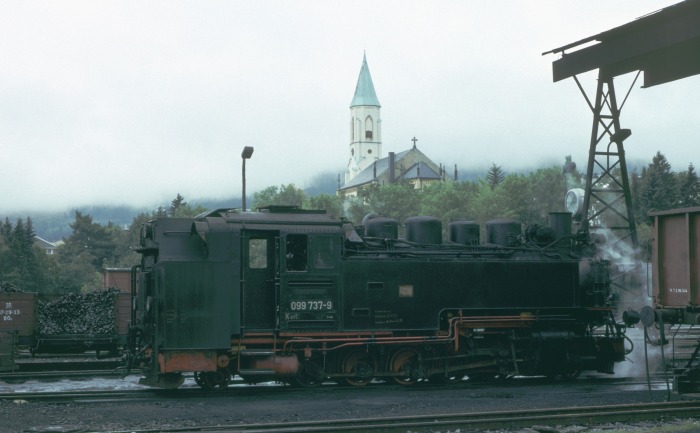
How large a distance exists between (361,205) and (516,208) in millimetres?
19820

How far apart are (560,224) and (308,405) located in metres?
7.99

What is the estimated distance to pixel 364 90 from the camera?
18550cm

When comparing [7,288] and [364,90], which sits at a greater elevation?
[364,90]

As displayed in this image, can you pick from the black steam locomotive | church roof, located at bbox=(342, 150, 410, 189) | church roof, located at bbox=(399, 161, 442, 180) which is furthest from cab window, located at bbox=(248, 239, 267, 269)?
church roof, located at bbox=(342, 150, 410, 189)

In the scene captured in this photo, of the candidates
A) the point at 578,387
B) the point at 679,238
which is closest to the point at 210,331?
the point at 578,387

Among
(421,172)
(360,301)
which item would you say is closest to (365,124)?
(421,172)

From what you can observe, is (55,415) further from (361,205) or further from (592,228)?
(361,205)

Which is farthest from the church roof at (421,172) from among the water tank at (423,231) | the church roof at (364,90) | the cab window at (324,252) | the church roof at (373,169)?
the cab window at (324,252)

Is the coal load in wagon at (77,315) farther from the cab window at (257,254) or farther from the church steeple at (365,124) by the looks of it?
the church steeple at (365,124)

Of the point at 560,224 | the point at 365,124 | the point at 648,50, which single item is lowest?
the point at 560,224

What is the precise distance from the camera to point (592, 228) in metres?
21.2

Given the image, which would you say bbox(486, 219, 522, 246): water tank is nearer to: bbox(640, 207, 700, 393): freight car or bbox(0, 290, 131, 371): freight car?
bbox(640, 207, 700, 393): freight car

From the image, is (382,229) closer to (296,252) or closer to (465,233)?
(465,233)

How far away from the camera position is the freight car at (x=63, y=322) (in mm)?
20812
